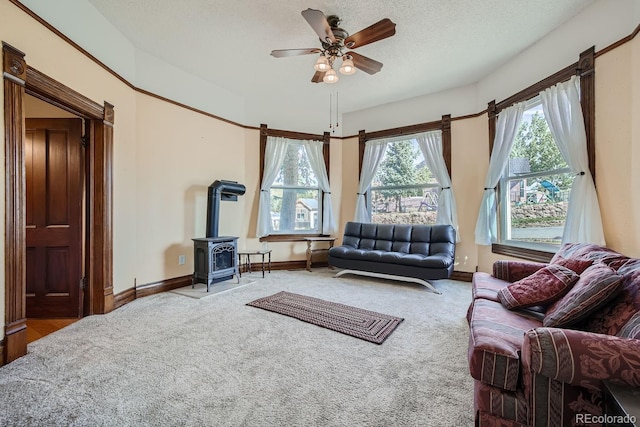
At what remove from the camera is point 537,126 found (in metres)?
3.38

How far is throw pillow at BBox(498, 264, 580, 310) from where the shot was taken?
1.79 m

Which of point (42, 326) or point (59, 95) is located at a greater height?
point (59, 95)

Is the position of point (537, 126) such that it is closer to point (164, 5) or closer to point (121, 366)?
point (164, 5)

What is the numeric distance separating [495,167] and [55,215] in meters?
5.26

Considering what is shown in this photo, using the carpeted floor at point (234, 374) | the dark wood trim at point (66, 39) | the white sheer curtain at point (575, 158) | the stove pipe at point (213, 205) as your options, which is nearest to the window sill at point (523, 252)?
the white sheer curtain at point (575, 158)

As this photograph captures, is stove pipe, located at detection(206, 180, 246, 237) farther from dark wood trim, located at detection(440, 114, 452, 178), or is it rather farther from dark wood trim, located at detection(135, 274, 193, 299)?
Result: dark wood trim, located at detection(440, 114, 452, 178)

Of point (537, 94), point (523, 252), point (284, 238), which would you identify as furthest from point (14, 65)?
point (523, 252)

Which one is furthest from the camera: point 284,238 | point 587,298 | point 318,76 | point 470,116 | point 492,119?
point 284,238

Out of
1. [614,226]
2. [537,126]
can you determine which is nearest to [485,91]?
[537,126]

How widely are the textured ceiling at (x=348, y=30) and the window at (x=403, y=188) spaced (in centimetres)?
116

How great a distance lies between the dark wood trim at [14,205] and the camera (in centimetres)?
195

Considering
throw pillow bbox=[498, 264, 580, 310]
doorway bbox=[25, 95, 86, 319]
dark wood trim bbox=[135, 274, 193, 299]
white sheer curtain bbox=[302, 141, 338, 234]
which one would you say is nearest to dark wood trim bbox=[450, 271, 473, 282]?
white sheer curtain bbox=[302, 141, 338, 234]

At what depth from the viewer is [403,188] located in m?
5.03

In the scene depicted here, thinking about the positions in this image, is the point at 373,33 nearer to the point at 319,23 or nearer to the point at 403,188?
the point at 319,23
